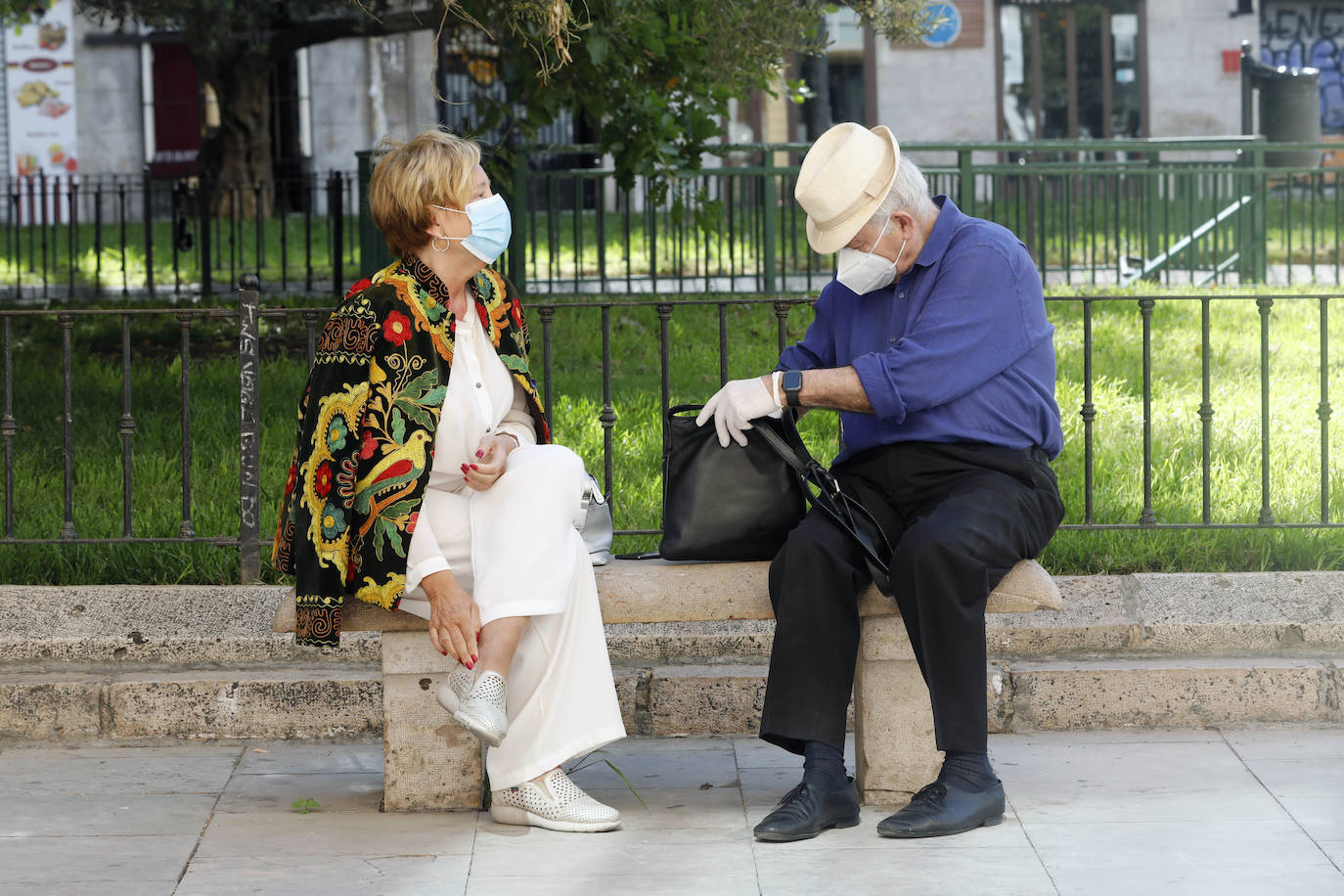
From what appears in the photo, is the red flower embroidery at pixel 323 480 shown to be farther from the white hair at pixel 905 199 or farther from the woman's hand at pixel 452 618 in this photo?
the white hair at pixel 905 199

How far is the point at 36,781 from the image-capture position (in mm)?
4297

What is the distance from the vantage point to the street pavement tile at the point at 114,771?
4.24 metres

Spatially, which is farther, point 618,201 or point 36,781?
point 618,201

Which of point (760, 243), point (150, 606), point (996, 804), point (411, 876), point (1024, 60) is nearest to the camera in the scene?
point (411, 876)

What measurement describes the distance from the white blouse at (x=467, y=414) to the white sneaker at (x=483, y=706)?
26cm

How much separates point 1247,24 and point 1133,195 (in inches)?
494

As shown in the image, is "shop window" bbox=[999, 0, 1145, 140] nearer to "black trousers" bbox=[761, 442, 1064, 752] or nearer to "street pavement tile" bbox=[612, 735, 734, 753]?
"street pavement tile" bbox=[612, 735, 734, 753]

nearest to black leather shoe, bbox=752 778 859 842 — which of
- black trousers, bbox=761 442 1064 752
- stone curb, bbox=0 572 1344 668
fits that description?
black trousers, bbox=761 442 1064 752

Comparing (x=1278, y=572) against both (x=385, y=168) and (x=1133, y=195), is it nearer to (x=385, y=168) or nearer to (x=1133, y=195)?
(x=385, y=168)

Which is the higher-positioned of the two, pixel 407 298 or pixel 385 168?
pixel 385 168

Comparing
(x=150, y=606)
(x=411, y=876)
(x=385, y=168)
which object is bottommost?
(x=411, y=876)

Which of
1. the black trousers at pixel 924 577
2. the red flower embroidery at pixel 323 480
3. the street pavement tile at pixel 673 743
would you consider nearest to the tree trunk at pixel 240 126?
the street pavement tile at pixel 673 743

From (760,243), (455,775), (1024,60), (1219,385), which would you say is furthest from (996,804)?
(1024,60)

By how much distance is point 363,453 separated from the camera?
12.4ft
